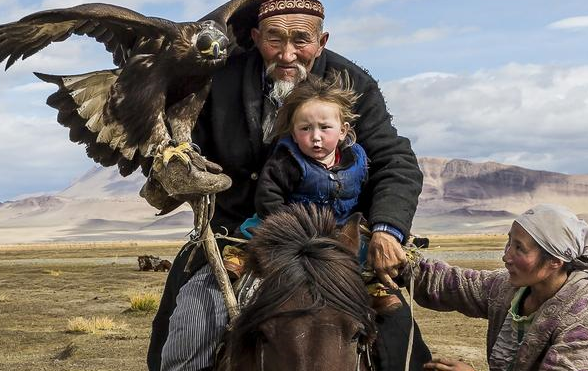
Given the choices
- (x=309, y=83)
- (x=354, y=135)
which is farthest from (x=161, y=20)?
(x=354, y=135)

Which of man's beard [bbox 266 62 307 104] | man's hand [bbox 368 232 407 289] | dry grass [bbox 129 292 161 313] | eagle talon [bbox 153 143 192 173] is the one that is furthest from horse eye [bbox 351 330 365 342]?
dry grass [bbox 129 292 161 313]

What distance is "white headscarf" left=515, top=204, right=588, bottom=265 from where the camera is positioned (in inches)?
163

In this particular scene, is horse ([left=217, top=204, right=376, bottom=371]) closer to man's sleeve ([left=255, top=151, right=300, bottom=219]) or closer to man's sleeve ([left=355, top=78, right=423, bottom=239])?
man's sleeve ([left=255, top=151, right=300, bottom=219])

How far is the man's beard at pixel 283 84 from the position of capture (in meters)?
4.73

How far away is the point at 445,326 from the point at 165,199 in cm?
1375

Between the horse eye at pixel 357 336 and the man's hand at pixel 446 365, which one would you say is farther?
→ the man's hand at pixel 446 365

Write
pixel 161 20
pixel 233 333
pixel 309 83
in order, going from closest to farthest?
1. pixel 233 333
2. pixel 309 83
3. pixel 161 20

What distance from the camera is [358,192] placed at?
451 centimetres

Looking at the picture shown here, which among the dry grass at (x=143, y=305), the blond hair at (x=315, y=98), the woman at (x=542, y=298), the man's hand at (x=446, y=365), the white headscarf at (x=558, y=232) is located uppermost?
the blond hair at (x=315, y=98)

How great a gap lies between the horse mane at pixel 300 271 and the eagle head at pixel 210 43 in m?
1.37

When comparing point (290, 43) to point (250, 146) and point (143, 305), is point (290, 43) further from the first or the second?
point (143, 305)

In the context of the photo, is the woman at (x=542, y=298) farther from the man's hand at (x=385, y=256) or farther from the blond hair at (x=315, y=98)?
the blond hair at (x=315, y=98)

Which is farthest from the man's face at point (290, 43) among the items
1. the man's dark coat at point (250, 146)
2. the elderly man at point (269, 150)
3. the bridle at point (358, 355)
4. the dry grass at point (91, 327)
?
the dry grass at point (91, 327)

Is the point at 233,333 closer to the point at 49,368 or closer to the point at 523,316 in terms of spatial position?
the point at 523,316
